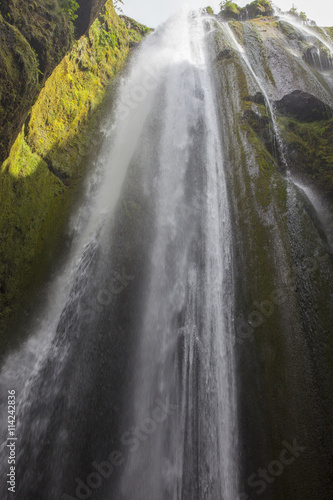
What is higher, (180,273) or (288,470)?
(180,273)

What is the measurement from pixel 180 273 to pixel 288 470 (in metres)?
4.29

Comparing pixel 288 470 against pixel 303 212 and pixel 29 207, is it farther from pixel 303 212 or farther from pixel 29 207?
pixel 29 207

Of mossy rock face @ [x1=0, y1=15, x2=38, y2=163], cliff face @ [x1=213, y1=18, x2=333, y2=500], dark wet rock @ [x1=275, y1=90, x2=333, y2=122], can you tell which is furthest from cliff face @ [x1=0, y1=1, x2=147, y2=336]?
dark wet rock @ [x1=275, y1=90, x2=333, y2=122]

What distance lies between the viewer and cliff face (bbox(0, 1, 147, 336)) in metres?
5.62

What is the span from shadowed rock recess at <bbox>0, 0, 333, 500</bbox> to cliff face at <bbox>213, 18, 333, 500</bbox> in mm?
37

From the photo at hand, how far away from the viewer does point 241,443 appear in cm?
497

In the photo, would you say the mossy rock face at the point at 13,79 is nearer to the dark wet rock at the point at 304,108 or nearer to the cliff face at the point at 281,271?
the cliff face at the point at 281,271

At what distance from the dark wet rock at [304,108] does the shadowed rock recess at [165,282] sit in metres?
0.07

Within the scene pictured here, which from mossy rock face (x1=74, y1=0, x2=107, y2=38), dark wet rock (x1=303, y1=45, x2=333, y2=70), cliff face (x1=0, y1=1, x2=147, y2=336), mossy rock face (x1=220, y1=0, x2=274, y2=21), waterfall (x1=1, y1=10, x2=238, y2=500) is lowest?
waterfall (x1=1, y1=10, x2=238, y2=500)

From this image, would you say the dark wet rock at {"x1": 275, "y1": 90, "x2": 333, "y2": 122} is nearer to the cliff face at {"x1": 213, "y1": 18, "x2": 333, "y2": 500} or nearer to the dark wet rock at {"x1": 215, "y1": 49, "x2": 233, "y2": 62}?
the cliff face at {"x1": 213, "y1": 18, "x2": 333, "y2": 500}

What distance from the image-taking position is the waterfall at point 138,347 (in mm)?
4773

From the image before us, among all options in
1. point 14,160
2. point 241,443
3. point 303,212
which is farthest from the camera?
point 303,212

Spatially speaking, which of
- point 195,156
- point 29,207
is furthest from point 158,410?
point 195,156

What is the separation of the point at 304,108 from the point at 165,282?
9.03 metres
